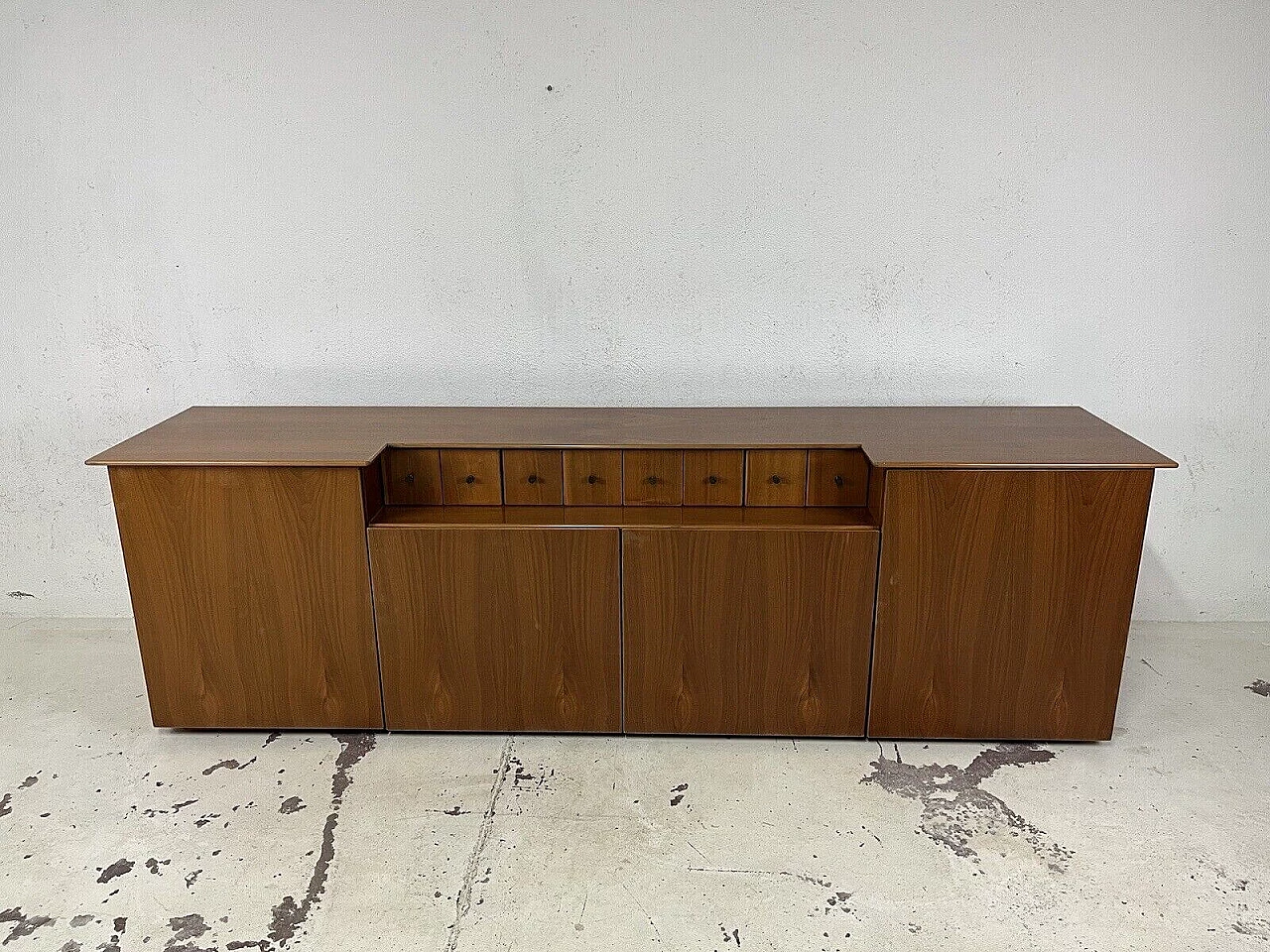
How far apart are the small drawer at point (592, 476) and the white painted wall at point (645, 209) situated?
55cm

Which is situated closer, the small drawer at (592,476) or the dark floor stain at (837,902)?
the dark floor stain at (837,902)

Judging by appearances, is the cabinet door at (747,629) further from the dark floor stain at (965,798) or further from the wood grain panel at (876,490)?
the dark floor stain at (965,798)

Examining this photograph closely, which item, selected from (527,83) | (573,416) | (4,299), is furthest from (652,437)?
(4,299)

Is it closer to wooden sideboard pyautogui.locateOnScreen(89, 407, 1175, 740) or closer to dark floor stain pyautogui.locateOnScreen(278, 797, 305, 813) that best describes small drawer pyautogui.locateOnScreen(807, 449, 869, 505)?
wooden sideboard pyautogui.locateOnScreen(89, 407, 1175, 740)

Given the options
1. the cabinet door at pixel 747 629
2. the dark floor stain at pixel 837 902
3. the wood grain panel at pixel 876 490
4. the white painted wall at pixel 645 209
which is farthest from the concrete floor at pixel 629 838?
the white painted wall at pixel 645 209

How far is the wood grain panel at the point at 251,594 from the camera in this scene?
236 centimetres

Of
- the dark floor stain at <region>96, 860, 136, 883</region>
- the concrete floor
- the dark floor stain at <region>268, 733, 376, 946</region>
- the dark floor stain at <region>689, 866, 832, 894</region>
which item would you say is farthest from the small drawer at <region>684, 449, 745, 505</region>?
the dark floor stain at <region>96, 860, 136, 883</region>

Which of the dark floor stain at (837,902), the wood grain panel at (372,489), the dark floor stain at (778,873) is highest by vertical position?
the wood grain panel at (372,489)

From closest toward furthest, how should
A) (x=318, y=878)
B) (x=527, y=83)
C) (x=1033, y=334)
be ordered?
(x=318, y=878), (x=527, y=83), (x=1033, y=334)

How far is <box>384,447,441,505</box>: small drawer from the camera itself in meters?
2.51

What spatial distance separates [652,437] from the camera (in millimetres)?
2525

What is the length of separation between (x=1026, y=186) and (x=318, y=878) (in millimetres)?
2727

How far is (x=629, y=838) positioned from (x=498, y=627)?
659mm

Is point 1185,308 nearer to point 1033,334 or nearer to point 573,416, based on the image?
point 1033,334
